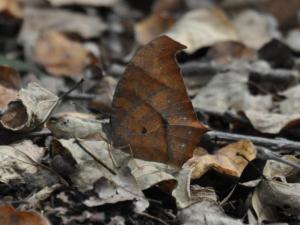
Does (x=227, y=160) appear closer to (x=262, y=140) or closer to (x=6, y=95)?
(x=262, y=140)

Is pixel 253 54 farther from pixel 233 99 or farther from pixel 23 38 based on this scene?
pixel 23 38

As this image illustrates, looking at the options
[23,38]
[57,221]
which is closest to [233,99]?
[57,221]

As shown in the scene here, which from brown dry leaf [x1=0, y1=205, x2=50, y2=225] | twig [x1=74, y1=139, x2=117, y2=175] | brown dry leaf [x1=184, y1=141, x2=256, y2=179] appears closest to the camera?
brown dry leaf [x1=0, y1=205, x2=50, y2=225]

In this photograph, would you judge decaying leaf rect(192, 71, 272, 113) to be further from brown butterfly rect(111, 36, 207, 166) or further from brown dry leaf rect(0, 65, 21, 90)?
brown dry leaf rect(0, 65, 21, 90)

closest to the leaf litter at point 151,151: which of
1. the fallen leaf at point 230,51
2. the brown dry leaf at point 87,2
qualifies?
the fallen leaf at point 230,51

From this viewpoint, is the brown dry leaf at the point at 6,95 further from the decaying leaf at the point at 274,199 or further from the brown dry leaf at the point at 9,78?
the decaying leaf at the point at 274,199

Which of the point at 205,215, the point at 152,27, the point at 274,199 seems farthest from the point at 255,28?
the point at 205,215

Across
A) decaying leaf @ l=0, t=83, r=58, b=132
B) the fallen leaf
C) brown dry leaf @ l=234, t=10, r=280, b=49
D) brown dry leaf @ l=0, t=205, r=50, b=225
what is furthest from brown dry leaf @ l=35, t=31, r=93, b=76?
brown dry leaf @ l=0, t=205, r=50, b=225
